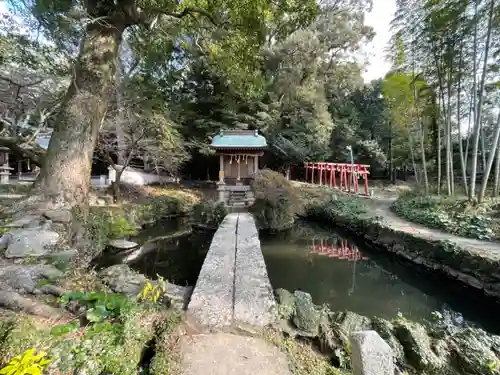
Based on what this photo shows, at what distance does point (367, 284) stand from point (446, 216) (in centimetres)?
350

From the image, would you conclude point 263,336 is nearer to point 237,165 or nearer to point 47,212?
point 47,212

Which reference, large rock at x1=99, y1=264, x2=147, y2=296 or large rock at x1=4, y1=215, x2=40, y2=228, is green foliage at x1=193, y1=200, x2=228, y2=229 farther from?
large rock at x1=99, y1=264, x2=147, y2=296

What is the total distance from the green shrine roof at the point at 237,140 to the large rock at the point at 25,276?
9645mm

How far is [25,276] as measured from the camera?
238cm

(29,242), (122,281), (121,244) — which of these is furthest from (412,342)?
(121,244)

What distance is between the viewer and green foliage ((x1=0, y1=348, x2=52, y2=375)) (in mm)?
1167

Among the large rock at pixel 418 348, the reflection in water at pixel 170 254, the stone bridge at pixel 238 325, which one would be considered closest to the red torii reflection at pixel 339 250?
the reflection in water at pixel 170 254

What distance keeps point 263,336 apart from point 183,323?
62cm

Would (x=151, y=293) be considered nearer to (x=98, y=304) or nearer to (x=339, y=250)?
(x=98, y=304)

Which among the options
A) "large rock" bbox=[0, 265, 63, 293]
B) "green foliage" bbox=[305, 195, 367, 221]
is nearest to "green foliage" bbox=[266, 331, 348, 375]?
"large rock" bbox=[0, 265, 63, 293]

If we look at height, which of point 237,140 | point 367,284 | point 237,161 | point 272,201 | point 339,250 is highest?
point 237,140

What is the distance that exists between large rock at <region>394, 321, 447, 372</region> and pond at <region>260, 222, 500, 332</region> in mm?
1533

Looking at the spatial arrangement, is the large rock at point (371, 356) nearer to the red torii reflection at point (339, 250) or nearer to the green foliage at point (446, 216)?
the red torii reflection at point (339, 250)

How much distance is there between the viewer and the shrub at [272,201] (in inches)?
353
